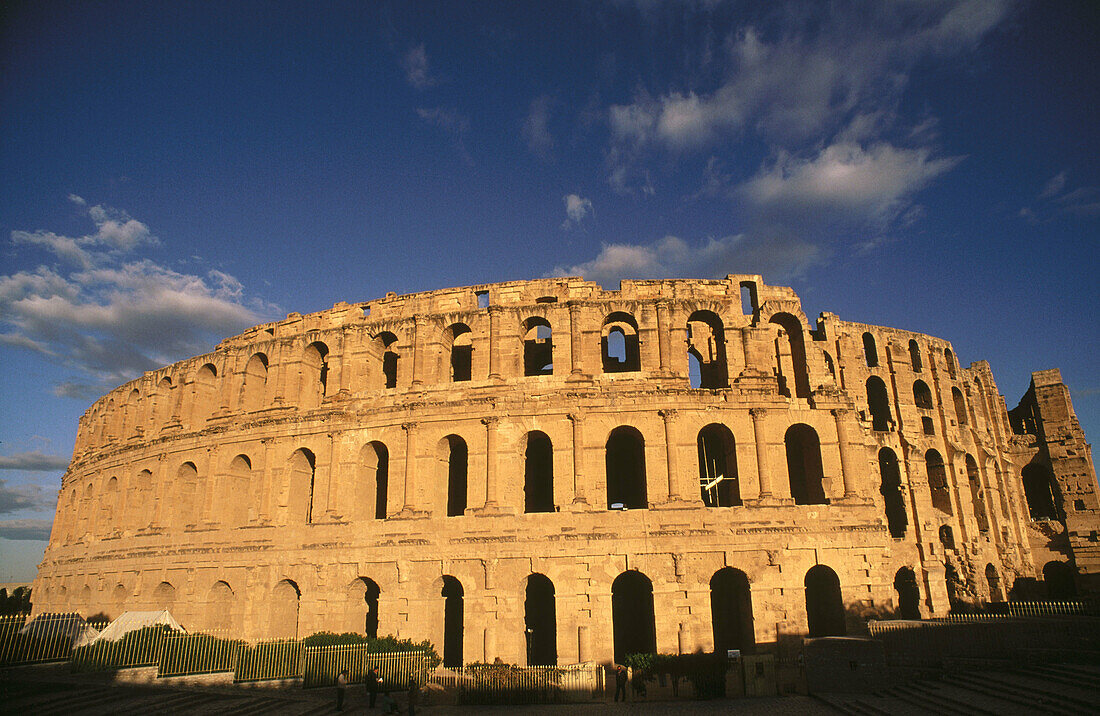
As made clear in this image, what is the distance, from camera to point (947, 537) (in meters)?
32.3

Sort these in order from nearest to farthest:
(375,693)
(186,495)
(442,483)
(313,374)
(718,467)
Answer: (375,693), (442,483), (718,467), (313,374), (186,495)

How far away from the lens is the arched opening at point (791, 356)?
25719 mm

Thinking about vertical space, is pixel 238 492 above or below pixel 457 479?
below

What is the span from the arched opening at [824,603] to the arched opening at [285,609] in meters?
20.0

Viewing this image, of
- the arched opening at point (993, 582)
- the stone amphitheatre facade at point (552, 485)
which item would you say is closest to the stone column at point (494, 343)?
the stone amphitheatre facade at point (552, 485)

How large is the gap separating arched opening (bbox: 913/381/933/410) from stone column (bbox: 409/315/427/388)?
2701 cm

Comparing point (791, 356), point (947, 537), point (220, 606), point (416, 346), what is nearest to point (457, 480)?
point (416, 346)

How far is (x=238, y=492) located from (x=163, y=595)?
5.81m

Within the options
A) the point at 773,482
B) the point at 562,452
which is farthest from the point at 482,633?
the point at 773,482

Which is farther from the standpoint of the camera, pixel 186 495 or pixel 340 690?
pixel 186 495

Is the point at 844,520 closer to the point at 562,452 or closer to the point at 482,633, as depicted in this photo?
the point at 562,452

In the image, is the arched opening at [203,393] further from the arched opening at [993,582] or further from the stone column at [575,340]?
the arched opening at [993,582]

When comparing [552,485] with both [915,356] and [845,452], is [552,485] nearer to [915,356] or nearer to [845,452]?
[845,452]

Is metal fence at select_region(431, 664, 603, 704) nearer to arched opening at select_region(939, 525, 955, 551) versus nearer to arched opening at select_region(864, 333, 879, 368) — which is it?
arched opening at select_region(939, 525, 955, 551)
